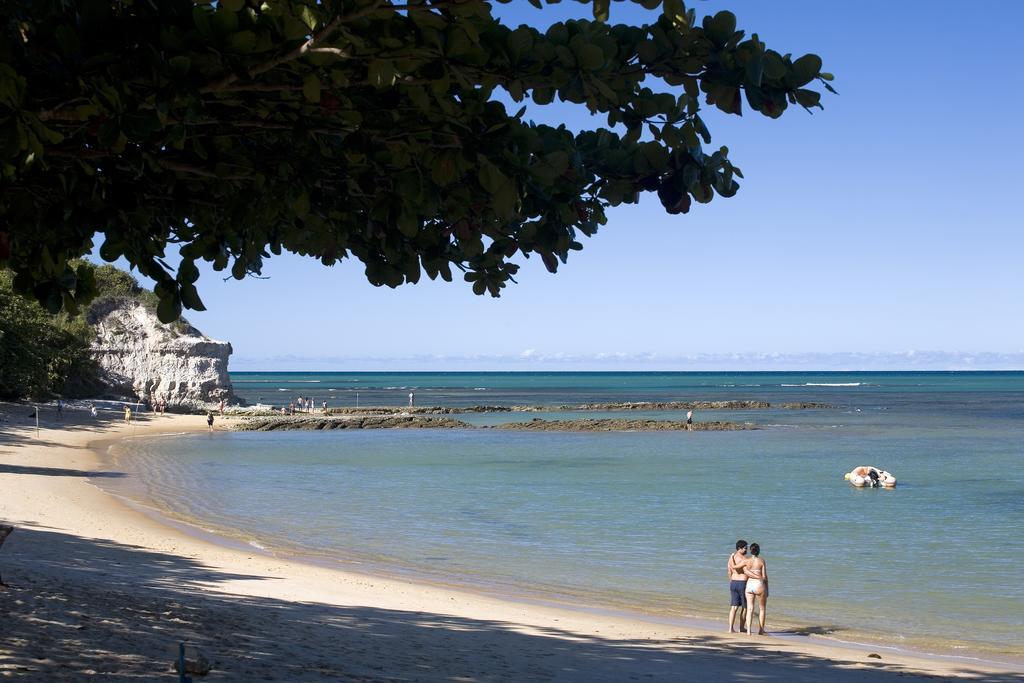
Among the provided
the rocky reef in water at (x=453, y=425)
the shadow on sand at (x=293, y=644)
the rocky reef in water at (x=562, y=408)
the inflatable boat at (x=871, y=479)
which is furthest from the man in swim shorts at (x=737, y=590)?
the rocky reef in water at (x=562, y=408)

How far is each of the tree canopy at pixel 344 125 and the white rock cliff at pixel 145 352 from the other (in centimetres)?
6756

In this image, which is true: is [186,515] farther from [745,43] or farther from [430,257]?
[745,43]

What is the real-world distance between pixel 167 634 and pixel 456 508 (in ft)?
61.4

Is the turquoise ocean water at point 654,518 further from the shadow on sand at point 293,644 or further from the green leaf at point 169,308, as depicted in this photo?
the green leaf at point 169,308

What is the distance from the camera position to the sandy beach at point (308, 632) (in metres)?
9.20

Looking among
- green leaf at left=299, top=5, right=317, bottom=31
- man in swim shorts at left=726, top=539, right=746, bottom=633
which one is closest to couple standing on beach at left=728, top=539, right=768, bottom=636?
man in swim shorts at left=726, top=539, right=746, bottom=633

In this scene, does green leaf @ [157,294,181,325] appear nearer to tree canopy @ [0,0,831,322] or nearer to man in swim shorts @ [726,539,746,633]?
tree canopy @ [0,0,831,322]

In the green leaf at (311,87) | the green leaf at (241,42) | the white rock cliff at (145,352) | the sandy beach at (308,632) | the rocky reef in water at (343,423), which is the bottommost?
the rocky reef in water at (343,423)

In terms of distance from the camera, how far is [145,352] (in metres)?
69.9

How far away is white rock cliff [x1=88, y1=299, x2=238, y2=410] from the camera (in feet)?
229

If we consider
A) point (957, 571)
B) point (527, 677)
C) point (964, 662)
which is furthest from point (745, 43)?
point (957, 571)

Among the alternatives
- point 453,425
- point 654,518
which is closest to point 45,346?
point 453,425

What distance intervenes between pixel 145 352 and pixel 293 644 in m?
63.8

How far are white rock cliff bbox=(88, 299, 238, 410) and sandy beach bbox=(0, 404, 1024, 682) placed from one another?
52.2 metres
